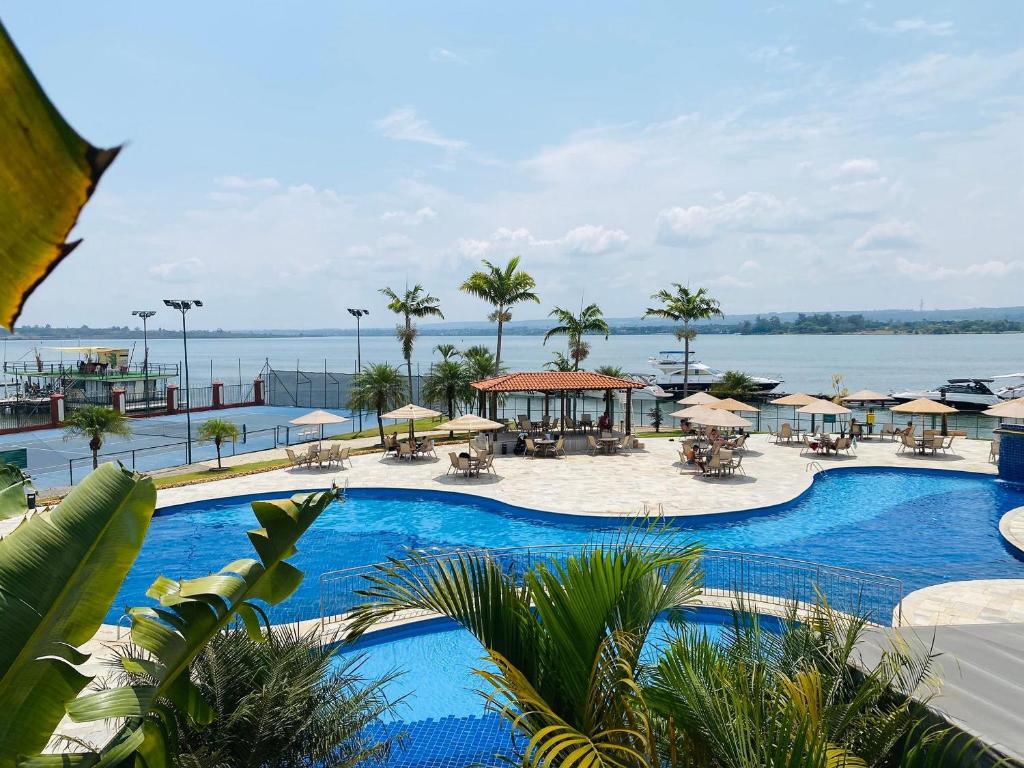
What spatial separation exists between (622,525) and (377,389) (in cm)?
1318

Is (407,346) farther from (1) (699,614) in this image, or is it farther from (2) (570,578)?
(2) (570,578)

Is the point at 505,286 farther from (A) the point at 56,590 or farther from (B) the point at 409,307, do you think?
(A) the point at 56,590

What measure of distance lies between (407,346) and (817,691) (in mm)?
27273

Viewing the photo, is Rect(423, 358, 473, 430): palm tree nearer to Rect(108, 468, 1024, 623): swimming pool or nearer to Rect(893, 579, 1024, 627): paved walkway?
Rect(108, 468, 1024, 623): swimming pool

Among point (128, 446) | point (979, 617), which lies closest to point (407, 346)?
point (128, 446)

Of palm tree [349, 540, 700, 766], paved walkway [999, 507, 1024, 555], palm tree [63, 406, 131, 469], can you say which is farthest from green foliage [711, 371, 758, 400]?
palm tree [349, 540, 700, 766]

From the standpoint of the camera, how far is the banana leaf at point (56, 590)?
→ 90.8 inches

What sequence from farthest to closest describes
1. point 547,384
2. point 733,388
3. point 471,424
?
point 733,388 → point 547,384 → point 471,424

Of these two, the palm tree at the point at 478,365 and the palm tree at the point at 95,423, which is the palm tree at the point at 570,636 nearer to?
the palm tree at the point at 95,423

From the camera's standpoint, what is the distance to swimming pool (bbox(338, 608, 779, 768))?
703cm

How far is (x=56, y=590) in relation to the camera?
238 cm

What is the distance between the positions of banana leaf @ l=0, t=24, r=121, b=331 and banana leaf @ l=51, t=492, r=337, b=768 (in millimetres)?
1889

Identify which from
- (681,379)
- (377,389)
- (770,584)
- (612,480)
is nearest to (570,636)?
(770,584)

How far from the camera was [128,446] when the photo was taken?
2733 cm
